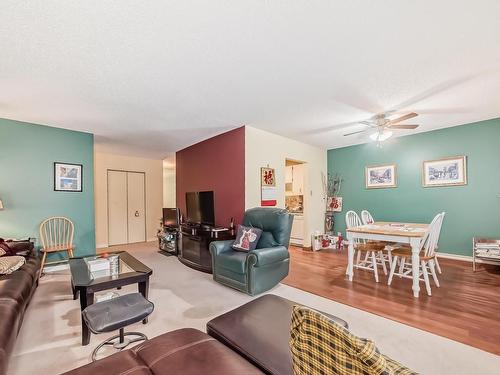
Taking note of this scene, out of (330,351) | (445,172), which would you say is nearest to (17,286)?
(330,351)

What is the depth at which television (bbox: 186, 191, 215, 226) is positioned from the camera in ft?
15.6

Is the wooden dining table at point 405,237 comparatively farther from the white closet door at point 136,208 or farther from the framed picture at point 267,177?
the white closet door at point 136,208

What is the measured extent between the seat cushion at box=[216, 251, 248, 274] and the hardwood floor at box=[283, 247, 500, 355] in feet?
2.89

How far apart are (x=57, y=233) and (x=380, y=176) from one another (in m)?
6.64

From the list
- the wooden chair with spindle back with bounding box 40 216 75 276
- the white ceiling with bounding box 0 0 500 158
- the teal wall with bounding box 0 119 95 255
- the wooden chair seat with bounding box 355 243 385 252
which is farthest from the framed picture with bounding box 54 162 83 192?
the wooden chair seat with bounding box 355 243 385 252

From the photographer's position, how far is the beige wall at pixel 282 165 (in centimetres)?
434

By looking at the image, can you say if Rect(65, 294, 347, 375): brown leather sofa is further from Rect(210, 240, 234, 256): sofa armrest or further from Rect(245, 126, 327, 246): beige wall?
Rect(245, 126, 327, 246): beige wall

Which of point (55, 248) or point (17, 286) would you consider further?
point (55, 248)

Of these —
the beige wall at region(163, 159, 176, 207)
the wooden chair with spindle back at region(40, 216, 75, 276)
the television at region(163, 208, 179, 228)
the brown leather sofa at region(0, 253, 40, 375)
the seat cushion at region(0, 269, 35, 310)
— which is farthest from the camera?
the beige wall at region(163, 159, 176, 207)

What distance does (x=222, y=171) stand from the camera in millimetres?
4734

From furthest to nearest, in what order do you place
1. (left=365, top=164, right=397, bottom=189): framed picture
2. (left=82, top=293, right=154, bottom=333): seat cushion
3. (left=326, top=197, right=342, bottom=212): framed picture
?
(left=326, top=197, right=342, bottom=212): framed picture < (left=365, top=164, right=397, bottom=189): framed picture < (left=82, top=293, right=154, bottom=333): seat cushion

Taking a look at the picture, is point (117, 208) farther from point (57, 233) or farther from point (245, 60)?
point (245, 60)

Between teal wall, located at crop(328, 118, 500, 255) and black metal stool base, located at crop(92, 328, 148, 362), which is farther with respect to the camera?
teal wall, located at crop(328, 118, 500, 255)

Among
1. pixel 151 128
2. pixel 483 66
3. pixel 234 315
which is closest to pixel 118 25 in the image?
pixel 234 315
